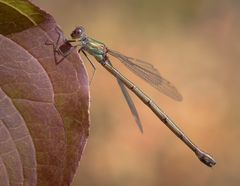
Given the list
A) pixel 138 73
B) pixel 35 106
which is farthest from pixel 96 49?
pixel 35 106

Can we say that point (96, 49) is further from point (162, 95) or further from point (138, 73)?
point (162, 95)

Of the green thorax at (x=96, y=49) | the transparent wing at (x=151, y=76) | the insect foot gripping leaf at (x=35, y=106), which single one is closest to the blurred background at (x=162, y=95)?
the transparent wing at (x=151, y=76)

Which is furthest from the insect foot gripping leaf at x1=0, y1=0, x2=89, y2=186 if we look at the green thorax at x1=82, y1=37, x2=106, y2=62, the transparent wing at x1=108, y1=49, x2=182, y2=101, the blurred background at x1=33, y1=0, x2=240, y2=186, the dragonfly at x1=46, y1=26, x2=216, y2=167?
the blurred background at x1=33, y1=0, x2=240, y2=186

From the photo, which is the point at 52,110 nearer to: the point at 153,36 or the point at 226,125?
the point at 226,125

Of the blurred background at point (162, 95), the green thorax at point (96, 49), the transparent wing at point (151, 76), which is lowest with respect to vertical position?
the blurred background at point (162, 95)

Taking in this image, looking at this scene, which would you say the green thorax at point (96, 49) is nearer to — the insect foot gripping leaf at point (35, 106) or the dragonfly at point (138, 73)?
the dragonfly at point (138, 73)

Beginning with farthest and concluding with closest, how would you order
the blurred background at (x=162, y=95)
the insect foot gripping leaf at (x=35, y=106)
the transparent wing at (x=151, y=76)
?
the blurred background at (x=162, y=95)
the transparent wing at (x=151, y=76)
the insect foot gripping leaf at (x=35, y=106)
